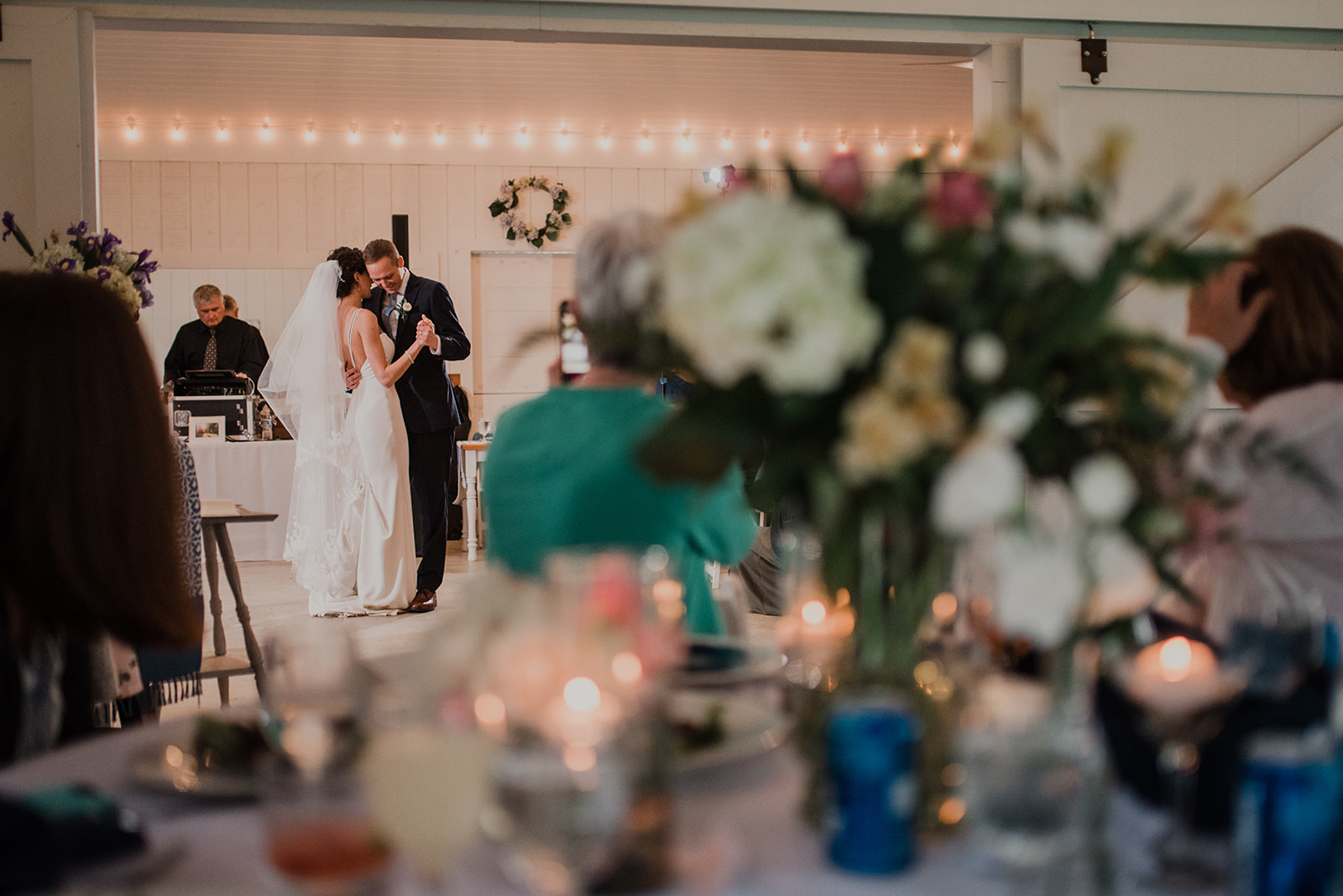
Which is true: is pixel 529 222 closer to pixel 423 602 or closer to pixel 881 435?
pixel 423 602

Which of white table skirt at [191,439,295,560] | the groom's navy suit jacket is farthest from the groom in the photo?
white table skirt at [191,439,295,560]

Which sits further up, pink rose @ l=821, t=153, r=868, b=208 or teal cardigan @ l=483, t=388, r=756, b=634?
pink rose @ l=821, t=153, r=868, b=208

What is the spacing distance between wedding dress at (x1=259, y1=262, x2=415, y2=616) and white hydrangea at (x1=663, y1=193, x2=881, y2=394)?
179 inches

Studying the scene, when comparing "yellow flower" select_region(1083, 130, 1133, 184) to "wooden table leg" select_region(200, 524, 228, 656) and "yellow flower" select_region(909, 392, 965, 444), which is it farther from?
"wooden table leg" select_region(200, 524, 228, 656)

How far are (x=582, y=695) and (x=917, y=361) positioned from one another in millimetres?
344

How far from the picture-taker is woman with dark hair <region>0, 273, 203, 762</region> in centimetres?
128

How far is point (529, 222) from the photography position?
9188mm

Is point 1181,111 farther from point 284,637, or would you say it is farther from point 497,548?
point 284,637

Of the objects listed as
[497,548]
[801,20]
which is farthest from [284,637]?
[801,20]

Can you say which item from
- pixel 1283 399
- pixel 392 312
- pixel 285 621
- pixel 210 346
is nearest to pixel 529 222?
pixel 210 346

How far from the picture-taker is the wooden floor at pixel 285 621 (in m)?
3.95

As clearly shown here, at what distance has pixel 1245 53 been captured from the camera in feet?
13.9

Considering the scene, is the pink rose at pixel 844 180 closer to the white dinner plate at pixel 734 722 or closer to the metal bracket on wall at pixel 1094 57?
the white dinner plate at pixel 734 722

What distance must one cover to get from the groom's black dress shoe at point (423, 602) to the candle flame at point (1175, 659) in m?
4.60
